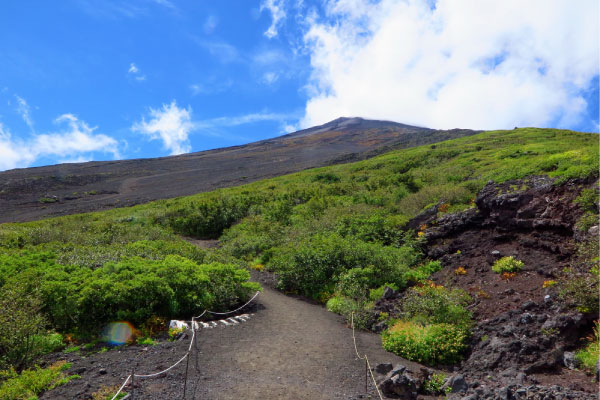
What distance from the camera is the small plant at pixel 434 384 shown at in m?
6.04

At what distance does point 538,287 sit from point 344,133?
102 m

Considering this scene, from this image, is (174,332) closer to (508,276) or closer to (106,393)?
(106,393)

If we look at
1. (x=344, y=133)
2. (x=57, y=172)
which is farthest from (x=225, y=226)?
(x=344, y=133)

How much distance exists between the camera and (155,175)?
203 ft

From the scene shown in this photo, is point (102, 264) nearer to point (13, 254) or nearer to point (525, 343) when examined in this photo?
point (13, 254)

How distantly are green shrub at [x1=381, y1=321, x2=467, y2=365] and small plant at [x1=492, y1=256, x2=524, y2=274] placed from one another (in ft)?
11.7

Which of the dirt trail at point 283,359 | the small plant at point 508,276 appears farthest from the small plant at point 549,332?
the small plant at point 508,276

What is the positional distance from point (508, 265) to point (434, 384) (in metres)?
5.69

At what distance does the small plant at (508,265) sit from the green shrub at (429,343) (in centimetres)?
357

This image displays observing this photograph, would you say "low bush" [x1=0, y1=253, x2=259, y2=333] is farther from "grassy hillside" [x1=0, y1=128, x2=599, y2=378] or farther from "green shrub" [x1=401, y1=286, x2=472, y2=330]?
"green shrub" [x1=401, y1=286, x2=472, y2=330]

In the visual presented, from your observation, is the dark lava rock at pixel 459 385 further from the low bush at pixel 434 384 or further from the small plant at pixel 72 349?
the small plant at pixel 72 349

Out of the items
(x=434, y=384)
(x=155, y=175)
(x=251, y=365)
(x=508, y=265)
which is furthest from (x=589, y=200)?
(x=155, y=175)

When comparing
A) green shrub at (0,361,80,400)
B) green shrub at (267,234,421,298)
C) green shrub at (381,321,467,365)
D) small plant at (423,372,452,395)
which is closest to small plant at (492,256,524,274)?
green shrub at (267,234,421,298)

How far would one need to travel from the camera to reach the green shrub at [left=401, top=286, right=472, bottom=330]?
26.9ft
